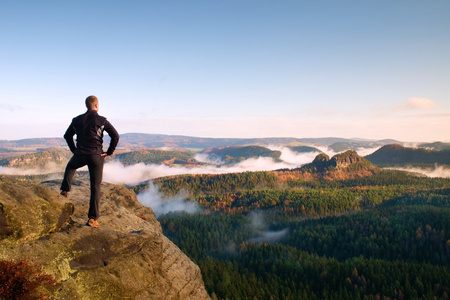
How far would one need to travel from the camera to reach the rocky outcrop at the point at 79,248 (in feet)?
49.4

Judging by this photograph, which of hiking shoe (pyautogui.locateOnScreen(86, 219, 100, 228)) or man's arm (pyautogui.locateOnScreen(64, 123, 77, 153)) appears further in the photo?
hiking shoe (pyautogui.locateOnScreen(86, 219, 100, 228))

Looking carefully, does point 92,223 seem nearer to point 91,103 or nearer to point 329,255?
point 91,103

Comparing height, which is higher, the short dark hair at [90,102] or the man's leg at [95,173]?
the short dark hair at [90,102]

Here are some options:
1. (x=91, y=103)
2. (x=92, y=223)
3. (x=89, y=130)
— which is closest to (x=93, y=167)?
(x=89, y=130)

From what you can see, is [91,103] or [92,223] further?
[92,223]

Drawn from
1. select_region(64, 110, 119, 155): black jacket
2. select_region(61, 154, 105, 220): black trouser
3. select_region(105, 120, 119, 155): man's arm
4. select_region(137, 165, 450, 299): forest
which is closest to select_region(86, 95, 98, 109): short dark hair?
select_region(64, 110, 119, 155): black jacket

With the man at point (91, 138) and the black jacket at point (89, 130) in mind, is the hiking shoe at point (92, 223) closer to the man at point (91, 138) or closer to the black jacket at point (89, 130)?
the man at point (91, 138)

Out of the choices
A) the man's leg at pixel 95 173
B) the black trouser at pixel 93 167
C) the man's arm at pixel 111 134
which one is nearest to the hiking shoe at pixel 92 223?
the black trouser at pixel 93 167

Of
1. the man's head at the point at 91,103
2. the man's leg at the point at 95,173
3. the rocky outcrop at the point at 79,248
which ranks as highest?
the man's head at the point at 91,103

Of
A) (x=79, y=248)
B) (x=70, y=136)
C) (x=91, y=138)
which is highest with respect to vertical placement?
(x=70, y=136)

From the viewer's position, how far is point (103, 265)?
17.5m

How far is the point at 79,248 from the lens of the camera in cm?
1698

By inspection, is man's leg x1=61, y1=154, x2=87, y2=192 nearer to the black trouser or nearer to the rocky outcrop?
the black trouser

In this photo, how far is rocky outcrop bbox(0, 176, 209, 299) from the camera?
15.1 m
